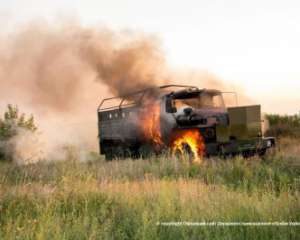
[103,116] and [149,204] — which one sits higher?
[103,116]

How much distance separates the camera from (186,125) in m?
13.3

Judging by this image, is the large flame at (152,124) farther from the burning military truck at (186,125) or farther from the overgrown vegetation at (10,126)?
the overgrown vegetation at (10,126)

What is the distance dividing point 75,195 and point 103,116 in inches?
397

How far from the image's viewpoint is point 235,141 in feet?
41.3

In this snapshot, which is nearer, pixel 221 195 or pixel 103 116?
pixel 221 195

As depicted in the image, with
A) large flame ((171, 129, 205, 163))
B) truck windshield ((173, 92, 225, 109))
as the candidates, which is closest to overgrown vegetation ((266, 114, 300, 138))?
truck windshield ((173, 92, 225, 109))

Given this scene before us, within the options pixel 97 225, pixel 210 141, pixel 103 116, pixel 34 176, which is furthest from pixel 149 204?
pixel 103 116

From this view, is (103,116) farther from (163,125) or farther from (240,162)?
(240,162)

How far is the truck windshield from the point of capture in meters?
13.7

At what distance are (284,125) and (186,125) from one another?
40.4 feet

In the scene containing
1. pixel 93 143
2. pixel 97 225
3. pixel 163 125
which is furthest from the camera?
pixel 93 143

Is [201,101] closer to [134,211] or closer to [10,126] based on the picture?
[134,211]

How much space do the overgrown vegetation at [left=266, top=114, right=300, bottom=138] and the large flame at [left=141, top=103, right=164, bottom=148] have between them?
10575 mm

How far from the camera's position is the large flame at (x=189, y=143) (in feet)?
41.5
